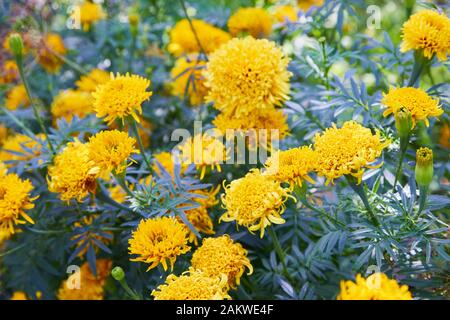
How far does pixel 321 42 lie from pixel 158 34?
3.24 feet

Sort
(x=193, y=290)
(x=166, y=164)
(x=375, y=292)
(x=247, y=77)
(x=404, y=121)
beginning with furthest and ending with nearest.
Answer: (x=166, y=164) → (x=247, y=77) → (x=404, y=121) → (x=193, y=290) → (x=375, y=292)

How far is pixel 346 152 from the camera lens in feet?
3.58

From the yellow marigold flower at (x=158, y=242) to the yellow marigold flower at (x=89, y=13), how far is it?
1.38 m

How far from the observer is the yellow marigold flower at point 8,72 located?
2.03 meters

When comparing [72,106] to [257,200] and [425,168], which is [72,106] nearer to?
[257,200]

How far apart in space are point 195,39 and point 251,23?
19 cm

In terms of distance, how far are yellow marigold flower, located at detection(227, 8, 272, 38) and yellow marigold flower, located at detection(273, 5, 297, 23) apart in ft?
0.64

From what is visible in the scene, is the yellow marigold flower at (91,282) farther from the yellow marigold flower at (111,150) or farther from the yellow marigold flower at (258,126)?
the yellow marigold flower at (258,126)

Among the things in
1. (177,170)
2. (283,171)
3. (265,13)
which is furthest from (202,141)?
(265,13)

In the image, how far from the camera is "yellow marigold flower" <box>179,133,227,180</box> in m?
1.40

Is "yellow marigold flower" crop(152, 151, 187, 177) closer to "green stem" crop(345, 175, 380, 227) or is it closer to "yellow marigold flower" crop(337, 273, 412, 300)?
"green stem" crop(345, 175, 380, 227)

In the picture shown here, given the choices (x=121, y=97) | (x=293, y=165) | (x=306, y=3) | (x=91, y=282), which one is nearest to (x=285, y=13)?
(x=306, y=3)

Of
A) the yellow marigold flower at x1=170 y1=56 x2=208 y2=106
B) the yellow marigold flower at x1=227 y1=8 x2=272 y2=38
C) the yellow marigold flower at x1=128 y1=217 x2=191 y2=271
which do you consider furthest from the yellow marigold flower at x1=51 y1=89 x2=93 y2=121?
the yellow marigold flower at x1=128 y1=217 x2=191 y2=271

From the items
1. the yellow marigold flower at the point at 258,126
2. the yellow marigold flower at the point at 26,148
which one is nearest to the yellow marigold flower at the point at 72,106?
the yellow marigold flower at the point at 26,148
